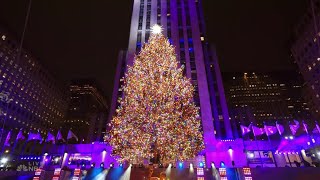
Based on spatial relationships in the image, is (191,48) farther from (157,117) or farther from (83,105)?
(83,105)

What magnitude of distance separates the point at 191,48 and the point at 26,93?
58.8 m

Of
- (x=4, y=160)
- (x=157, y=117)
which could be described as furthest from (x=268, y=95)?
(x=4, y=160)

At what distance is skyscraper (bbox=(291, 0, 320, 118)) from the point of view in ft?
172

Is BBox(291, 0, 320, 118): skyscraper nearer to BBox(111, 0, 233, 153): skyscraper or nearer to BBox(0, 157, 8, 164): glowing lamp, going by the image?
BBox(111, 0, 233, 153): skyscraper

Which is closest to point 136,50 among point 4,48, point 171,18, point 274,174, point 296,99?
point 171,18

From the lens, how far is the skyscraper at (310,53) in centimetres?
5231

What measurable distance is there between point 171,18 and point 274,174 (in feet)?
129

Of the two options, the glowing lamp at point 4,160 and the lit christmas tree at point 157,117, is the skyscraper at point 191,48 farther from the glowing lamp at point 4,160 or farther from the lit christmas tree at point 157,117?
the glowing lamp at point 4,160

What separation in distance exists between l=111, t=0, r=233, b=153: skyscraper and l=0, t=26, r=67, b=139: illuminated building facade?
3799cm

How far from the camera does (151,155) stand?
1688cm

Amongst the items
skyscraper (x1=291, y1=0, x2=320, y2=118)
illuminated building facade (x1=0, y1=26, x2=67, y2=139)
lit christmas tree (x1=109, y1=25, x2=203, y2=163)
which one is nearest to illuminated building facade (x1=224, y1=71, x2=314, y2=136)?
skyscraper (x1=291, y1=0, x2=320, y2=118)

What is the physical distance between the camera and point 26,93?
71.7 m

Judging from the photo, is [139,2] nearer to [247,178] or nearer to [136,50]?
[136,50]

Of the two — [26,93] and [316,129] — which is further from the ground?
[26,93]
